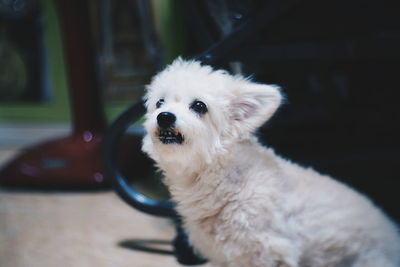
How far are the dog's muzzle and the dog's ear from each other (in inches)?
4.9

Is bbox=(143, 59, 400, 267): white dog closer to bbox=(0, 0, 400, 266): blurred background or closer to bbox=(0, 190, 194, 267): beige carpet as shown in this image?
bbox=(0, 0, 400, 266): blurred background

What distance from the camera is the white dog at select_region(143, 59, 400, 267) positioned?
71cm

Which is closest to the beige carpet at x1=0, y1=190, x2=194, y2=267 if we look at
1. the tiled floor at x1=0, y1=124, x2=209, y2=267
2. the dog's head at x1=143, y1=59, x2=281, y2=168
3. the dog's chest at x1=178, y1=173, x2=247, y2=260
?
the tiled floor at x1=0, y1=124, x2=209, y2=267

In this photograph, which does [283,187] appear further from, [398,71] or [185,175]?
[398,71]

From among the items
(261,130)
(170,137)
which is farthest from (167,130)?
(261,130)

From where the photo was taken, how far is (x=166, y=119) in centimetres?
70

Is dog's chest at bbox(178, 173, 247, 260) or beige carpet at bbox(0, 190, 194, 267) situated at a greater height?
dog's chest at bbox(178, 173, 247, 260)

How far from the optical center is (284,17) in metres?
0.91

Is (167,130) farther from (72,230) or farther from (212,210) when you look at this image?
(72,230)

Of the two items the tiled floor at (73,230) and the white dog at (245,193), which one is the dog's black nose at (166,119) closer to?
the white dog at (245,193)

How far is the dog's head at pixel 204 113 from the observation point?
2.34ft

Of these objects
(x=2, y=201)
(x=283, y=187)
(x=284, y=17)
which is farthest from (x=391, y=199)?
(x=2, y=201)

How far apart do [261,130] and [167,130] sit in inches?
19.4

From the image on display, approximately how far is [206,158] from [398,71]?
661 millimetres
